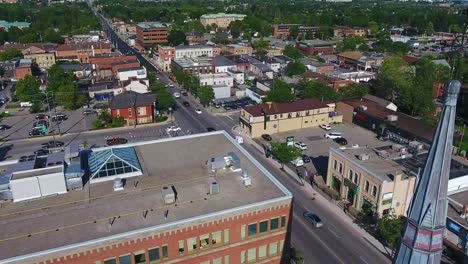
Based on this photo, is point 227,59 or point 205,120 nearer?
point 205,120

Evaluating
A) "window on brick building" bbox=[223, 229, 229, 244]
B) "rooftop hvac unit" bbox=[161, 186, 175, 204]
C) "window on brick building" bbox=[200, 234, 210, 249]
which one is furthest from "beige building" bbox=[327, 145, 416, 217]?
"rooftop hvac unit" bbox=[161, 186, 175, 204]

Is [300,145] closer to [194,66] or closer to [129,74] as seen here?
[194,66]

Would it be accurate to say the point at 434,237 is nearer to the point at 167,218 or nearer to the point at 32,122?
the point at 167,218

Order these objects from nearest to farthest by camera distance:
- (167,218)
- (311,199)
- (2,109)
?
1. (167,218)
2. (311,199)
3. (2,109)

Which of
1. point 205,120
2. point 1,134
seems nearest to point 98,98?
point 1,134

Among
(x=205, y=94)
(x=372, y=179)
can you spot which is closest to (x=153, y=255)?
(x=372, y=179)

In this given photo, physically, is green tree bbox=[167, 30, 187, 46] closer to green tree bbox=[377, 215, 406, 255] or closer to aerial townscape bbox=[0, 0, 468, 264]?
aerial townscape bbox=[0, 0, 468, 264]
